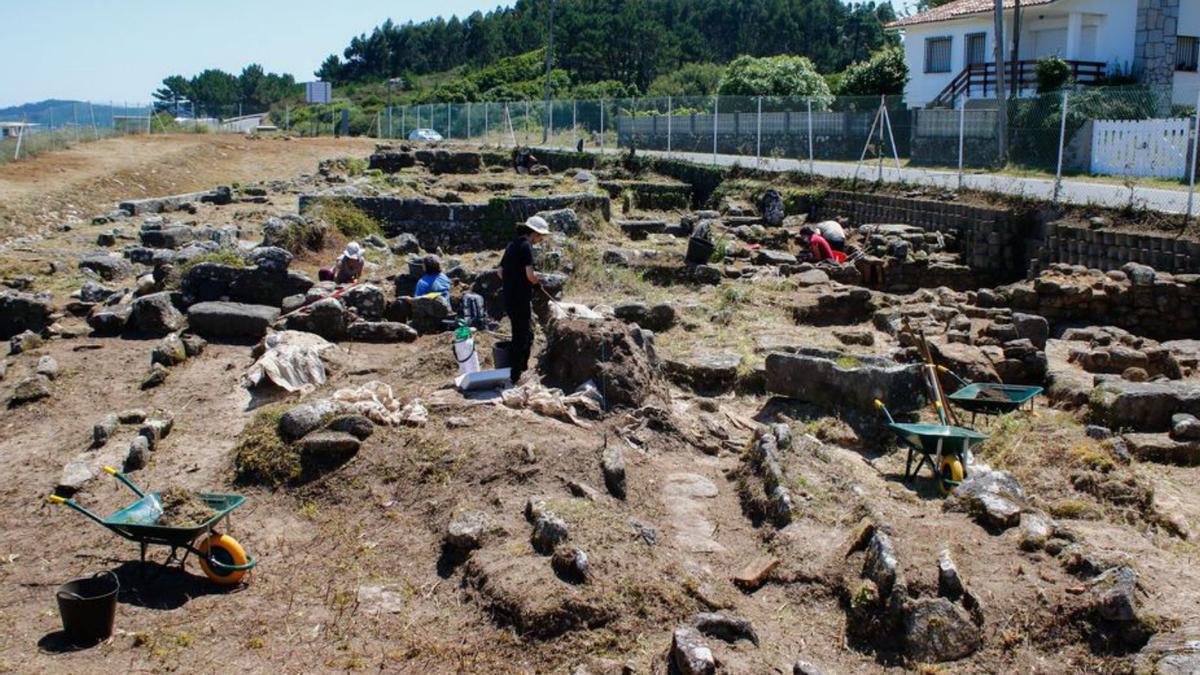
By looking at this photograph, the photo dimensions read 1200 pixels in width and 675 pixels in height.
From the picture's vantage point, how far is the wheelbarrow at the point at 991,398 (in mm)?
9945

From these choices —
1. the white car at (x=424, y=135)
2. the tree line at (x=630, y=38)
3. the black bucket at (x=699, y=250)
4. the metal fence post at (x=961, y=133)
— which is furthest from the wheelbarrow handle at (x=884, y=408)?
the tree line at (x=630, y=38)

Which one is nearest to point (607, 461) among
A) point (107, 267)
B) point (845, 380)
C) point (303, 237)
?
point (845, 380)

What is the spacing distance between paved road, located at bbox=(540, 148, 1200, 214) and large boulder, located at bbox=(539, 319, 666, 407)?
31.0ft

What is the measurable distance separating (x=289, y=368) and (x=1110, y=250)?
37.3ft

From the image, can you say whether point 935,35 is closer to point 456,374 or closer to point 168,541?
point 456,374

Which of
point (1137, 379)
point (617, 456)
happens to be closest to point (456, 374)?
point (617, 456)

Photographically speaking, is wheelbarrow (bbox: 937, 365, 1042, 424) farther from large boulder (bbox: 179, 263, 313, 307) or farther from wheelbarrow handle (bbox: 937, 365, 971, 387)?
large boulder (bbox: 179, 263, 313, 307)

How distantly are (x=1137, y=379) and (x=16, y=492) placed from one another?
1036cm

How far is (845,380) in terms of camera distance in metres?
10.2

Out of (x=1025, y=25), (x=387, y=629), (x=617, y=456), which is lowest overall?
(x=387, y=629)

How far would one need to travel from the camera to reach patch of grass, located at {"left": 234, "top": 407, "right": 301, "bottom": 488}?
8438 millimetres

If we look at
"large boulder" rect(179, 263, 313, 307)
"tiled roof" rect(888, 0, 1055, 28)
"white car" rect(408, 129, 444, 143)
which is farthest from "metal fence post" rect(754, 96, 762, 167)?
"white car" rect(408, 129, 444, 143)

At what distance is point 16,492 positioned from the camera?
8.73 m

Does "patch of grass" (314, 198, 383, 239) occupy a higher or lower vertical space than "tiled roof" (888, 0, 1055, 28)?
lower
